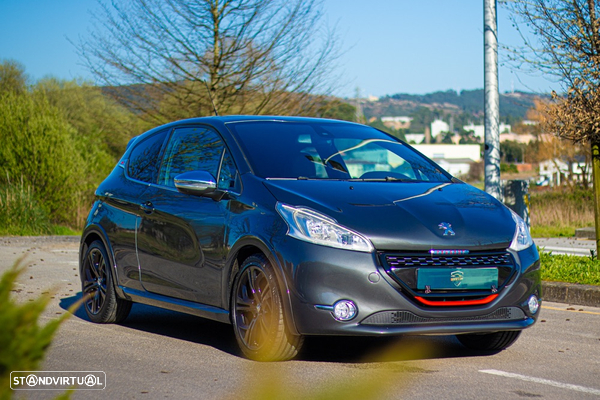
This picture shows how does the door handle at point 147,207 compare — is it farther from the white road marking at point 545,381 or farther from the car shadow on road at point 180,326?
the white road marking at point 545,381

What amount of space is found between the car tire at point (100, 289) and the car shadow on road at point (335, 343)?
15cm

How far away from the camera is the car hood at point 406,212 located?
5324mm

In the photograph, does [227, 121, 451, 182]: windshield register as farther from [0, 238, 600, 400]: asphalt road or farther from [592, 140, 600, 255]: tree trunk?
[592, 140, 600, 255]: tree trunk

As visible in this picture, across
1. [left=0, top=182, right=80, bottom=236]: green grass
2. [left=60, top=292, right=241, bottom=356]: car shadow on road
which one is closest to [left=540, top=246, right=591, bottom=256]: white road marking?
[left=60, top=292, right=241, bottom=356]: car shadow on road

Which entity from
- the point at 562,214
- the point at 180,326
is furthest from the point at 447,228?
the point at 562,214

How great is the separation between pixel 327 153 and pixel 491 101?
646 cm

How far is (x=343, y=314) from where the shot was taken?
17.2ft

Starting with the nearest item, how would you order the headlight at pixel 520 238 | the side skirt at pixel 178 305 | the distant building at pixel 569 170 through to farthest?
the headlight at pixel 520 238
the side skirt at pixel 178 305
the distant building at pixel 569 170

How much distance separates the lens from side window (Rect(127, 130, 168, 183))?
729cm

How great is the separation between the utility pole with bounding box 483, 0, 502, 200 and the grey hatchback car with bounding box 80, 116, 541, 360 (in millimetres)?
5429

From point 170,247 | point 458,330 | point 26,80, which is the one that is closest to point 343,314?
point 458,330

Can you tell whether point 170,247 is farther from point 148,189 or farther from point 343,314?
point 343,314

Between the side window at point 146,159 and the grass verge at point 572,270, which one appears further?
the grass verge at point 572,270

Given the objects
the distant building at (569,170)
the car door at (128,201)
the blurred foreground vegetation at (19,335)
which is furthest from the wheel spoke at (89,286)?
the distant building at (569,170)
